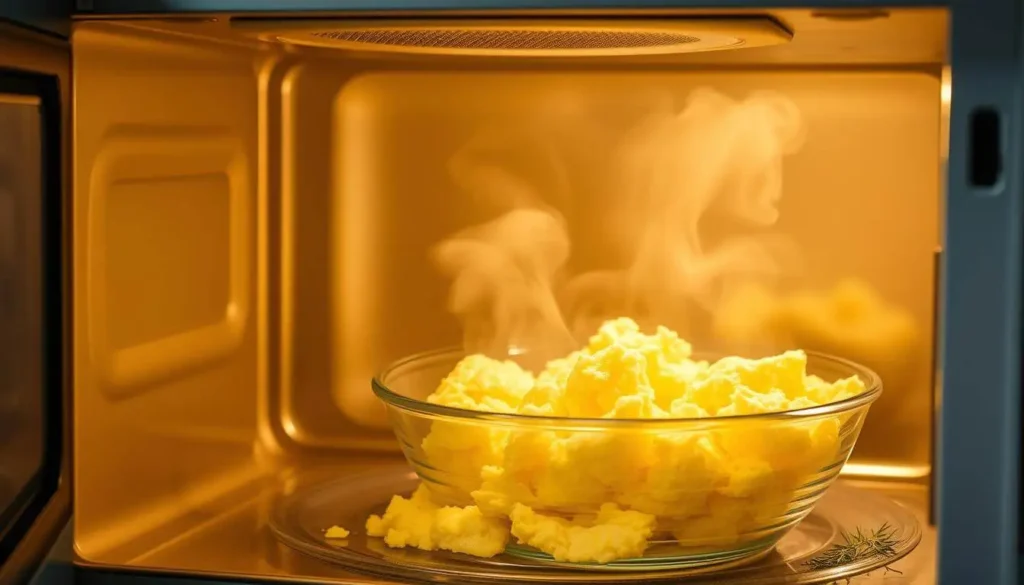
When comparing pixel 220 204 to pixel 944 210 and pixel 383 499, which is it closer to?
pixel 383 499

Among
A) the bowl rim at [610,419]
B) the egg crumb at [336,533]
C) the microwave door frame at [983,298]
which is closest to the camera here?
the microwave door frame at [983,298]

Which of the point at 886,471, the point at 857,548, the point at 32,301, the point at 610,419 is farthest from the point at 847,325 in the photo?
the point at 32,301

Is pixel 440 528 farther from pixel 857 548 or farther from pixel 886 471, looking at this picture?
pixel 886 471

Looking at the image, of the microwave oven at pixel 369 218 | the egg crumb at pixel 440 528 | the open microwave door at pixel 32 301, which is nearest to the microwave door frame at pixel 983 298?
the microwave oven at pixel 369 218

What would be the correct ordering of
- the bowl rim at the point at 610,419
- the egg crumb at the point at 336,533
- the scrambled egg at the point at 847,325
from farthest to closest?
1. the scrambled egg at the point at 847,325
2. the egg crumb at the point at 336,533
3. the bowl rim at the point at 610,419

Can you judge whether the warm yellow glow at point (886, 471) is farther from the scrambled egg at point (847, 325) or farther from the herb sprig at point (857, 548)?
the herb sprig at point (857, 548)

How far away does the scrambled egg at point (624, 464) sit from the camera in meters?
0.86

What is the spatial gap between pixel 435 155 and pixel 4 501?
52 centimetres

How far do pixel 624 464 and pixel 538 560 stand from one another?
9 cm

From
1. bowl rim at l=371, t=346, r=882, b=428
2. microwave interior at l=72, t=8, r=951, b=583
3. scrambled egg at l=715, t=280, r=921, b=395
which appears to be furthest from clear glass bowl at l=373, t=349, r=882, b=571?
scrambled egg at l=715, t=280, r=921, b=395

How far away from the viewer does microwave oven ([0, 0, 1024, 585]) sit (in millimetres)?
758

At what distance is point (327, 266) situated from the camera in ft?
4.06

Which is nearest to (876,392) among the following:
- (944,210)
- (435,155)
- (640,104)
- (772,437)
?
(772,437)

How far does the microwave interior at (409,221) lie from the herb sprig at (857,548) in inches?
1.1
